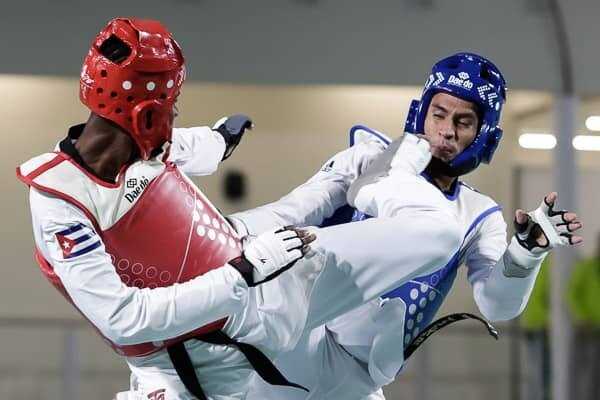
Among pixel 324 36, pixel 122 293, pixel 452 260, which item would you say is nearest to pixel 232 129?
pixel 452 260

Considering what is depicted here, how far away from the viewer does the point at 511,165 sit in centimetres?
825

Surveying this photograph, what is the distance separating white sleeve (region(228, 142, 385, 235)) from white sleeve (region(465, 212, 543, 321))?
0.45 m

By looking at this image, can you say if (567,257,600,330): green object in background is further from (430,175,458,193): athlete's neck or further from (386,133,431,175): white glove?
(386,133,431,175): white glove

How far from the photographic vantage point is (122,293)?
3.09 m

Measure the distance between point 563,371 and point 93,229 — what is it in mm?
5368

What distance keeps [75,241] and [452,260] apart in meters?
1.29

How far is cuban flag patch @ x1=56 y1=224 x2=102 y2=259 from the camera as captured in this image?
304 cm

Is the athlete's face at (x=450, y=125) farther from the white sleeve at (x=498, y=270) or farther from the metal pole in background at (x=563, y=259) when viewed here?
the metal pole in background at (x=563, y=259)

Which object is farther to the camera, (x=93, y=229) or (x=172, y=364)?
(x=172, y=364)

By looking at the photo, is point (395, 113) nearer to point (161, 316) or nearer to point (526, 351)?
point (526, 351)

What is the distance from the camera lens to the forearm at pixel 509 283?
3691 mm

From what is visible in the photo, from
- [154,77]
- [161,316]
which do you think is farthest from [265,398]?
[154,77]

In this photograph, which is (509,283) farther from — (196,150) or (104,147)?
(104,147)

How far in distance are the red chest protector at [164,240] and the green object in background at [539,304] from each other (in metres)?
5.01
